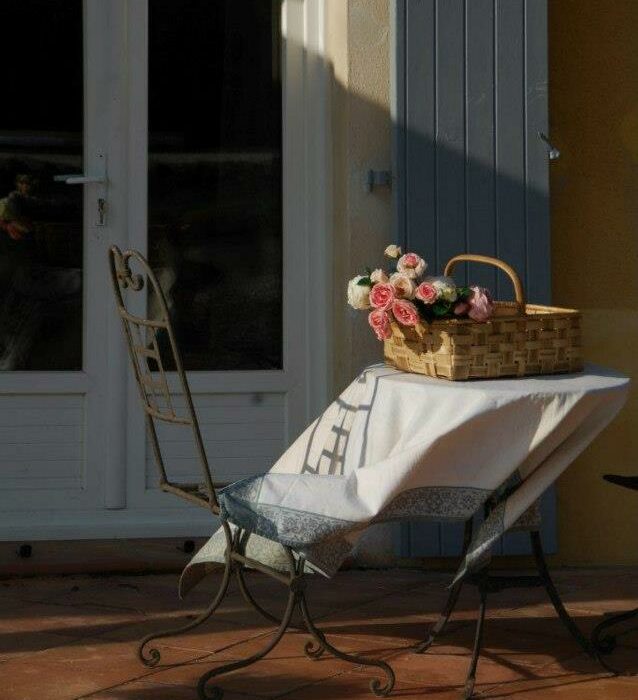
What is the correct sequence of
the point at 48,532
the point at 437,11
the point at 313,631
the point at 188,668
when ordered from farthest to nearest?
the point at 48,532 < the point at 437,11 < the point at 188,668 < the point at 313,631

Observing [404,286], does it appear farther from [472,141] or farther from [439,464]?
[472,141]

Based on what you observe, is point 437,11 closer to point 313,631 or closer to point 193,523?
point 193,523

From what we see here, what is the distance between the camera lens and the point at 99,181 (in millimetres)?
5215


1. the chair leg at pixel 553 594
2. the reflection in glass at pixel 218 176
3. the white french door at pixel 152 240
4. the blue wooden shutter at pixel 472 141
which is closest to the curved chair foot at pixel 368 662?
the chair leg at pixel 553 594

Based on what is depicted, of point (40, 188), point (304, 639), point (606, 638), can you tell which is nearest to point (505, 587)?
point (606, 638)

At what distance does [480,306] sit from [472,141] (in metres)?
1.60

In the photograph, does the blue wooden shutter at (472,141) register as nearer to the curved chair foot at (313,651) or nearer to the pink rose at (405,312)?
the curved chair foot at (313,651)

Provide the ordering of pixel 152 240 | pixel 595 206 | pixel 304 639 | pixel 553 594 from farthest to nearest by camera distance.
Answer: pixel 152 240, pixel 595 206, pixel 304 639, pixel 553 594

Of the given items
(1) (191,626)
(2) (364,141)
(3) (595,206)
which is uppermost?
(2) (364,141)

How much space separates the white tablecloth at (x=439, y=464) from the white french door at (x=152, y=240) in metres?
1.77

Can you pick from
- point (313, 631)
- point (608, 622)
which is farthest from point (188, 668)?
point (608, 622)

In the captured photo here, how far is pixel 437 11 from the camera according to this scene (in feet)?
16.1

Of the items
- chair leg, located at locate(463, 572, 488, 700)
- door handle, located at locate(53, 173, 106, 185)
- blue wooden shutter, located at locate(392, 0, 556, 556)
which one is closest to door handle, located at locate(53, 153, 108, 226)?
door handle, located at locate(53, 173, 106, 185)

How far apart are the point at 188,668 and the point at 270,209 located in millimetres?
2108
